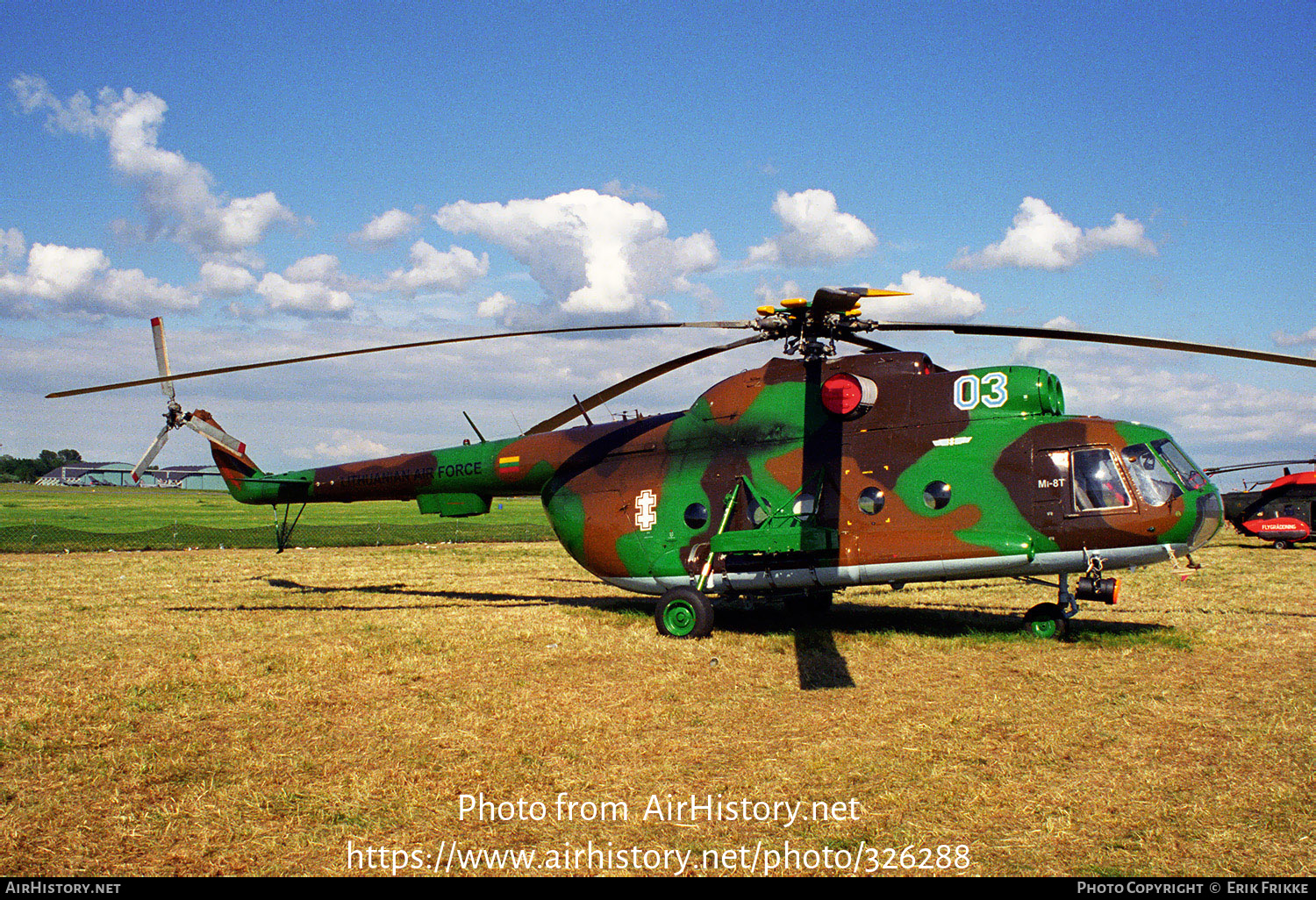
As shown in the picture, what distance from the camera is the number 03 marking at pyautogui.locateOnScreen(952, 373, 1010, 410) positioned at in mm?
12461

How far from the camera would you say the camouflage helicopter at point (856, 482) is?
459 inches

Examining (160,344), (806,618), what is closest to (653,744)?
(806,618)

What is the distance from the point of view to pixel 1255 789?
656 cm

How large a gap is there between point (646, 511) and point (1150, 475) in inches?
303

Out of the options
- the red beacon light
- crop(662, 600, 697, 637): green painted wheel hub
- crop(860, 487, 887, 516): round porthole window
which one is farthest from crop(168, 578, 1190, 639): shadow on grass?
the red beacon light

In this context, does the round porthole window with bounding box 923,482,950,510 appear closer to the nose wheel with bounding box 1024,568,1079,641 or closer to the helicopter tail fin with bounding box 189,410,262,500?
the nose wheel with bounding box 1024,568,1079,641

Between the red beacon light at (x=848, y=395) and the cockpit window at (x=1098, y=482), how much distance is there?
3017mm

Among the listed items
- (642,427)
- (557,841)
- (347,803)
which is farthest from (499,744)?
(642,427)

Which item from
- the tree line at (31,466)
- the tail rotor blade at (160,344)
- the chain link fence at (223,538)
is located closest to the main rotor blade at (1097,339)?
the tail rotor blade at (160,344)

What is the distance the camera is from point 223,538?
32312 millimetres

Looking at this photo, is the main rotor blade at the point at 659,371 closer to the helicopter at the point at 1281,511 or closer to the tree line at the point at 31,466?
the helicopter at the point at 1281,511

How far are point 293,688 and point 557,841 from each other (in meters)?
5.49

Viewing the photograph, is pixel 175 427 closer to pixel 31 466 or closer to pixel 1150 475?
pixel 1150 475

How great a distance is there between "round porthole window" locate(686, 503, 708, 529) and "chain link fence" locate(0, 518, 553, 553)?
22232 mm
